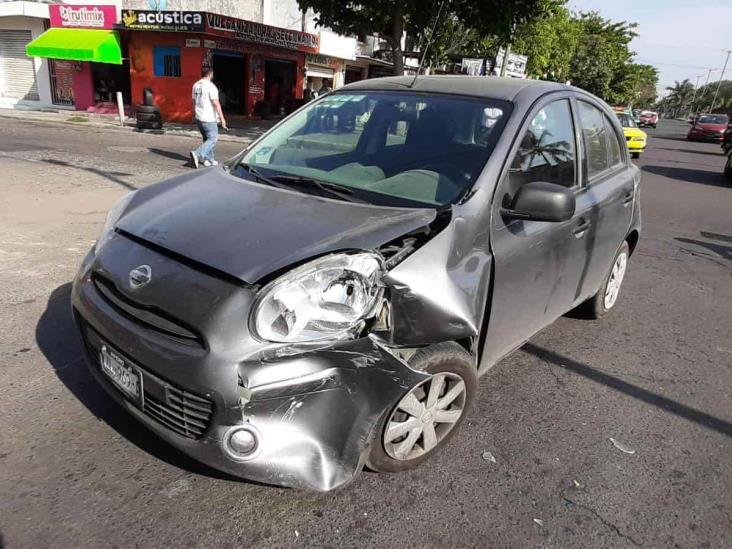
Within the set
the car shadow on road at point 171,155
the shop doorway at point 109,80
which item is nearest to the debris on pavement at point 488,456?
the car shadow on road at point 171,155

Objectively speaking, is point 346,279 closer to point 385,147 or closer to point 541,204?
point 541,204

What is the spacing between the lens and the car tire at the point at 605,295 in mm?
4273

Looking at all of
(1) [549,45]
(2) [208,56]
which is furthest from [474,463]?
(1) [549,45]

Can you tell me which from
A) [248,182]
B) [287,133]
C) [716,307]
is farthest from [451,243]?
[716,307]

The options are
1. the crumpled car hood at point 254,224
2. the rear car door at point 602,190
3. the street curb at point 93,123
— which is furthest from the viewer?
the street curb at point 93,123

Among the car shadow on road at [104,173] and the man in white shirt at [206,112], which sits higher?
Answer: the man in white shirt at [206,112]

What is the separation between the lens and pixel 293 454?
6.52ft

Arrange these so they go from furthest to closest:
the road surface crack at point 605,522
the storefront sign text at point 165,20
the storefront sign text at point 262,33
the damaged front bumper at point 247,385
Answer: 1. the storefront sign text at point 262,33
2. the storefront sign text at point 165,20
3. the road surface crack at point 605,522
4. the damaged front bumper at point 247,385

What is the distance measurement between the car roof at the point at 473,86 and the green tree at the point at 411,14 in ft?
36.0

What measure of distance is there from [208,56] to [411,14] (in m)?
10.1

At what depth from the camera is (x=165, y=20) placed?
1967cm

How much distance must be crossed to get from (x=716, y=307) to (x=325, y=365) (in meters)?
4.73

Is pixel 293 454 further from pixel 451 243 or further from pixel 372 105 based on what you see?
pixel 372 105

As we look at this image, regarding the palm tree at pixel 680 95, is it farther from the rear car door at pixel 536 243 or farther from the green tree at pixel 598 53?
the rear car door at pixel 536 243
